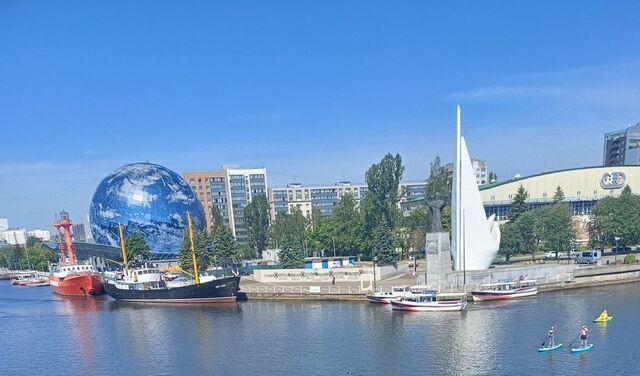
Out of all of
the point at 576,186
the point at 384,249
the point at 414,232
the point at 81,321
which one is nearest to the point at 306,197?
the point at 414,232

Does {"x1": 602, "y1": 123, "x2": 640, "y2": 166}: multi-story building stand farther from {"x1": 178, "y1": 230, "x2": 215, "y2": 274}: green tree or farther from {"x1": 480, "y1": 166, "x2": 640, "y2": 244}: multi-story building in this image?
{"x1": 178, "y1": 230, "x2": 215, "y2": 274}: green tree

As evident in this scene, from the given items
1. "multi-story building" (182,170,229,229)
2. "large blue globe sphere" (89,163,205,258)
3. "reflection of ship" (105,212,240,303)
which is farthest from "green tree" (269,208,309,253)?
"multi-story building" (182,170,229,229)

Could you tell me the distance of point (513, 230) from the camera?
228 ft

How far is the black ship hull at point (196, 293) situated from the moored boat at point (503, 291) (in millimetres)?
26826

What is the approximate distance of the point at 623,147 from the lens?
484ft

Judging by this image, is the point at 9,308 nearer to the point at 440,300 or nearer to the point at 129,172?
the point at 129,172

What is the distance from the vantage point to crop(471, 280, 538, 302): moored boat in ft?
160

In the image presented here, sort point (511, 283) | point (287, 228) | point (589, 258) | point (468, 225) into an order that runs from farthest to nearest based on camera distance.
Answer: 1. point (287, 228)
2. point (589, 258)
3. point (468, 225)
4. point (511, 283)

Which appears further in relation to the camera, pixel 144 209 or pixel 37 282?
pixel 37 282

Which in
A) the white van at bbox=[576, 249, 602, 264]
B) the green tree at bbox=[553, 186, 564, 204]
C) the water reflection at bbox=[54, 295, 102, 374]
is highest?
the green tree at bbox=[553, 186, 564, 204]

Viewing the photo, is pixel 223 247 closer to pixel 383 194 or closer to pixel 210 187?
pixel 383 194

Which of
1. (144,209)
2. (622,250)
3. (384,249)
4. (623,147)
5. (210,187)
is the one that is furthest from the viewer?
(623,147)

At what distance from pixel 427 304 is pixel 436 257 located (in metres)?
7.31

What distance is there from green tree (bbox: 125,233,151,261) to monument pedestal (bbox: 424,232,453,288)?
55865 millimetres
